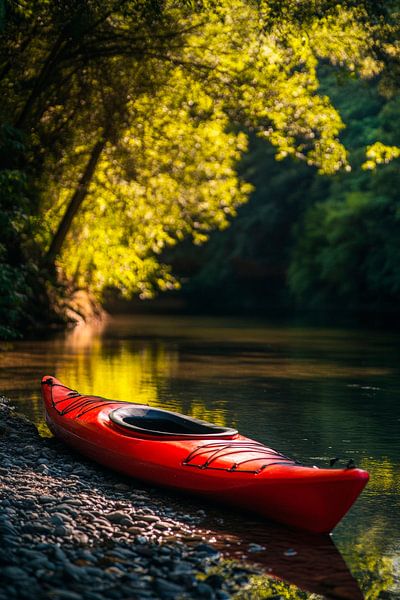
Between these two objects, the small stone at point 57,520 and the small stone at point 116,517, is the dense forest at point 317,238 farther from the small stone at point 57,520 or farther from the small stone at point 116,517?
the small stone at point 57,520

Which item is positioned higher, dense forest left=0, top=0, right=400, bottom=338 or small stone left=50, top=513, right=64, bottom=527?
dense forest left=0, top=0, right=400, bottom=338

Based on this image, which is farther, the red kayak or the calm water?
the red kayak

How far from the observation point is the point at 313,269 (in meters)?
41.1

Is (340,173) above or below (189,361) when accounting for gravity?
above

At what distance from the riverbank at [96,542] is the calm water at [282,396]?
1.04 feet

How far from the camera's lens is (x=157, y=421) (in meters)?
8.93

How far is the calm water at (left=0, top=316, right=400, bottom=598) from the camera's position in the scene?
6250mm

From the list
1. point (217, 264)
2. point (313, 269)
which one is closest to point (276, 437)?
point (313, 269)

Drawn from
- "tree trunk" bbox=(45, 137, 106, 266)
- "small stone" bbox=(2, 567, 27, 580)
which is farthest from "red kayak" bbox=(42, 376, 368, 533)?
"tree trunk" bbox=(45, 137, 106, 266)

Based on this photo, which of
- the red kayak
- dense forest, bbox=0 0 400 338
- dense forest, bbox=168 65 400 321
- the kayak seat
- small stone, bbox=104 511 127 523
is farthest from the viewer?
dense forest, bbox=168 65 400 321

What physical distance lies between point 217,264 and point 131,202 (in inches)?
1055

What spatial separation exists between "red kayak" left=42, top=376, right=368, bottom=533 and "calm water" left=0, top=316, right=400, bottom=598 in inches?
7.5

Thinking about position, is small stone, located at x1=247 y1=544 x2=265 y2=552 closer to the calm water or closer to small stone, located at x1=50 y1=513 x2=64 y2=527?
the calm water

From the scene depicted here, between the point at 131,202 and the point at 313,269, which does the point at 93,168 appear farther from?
the point at 313,269
